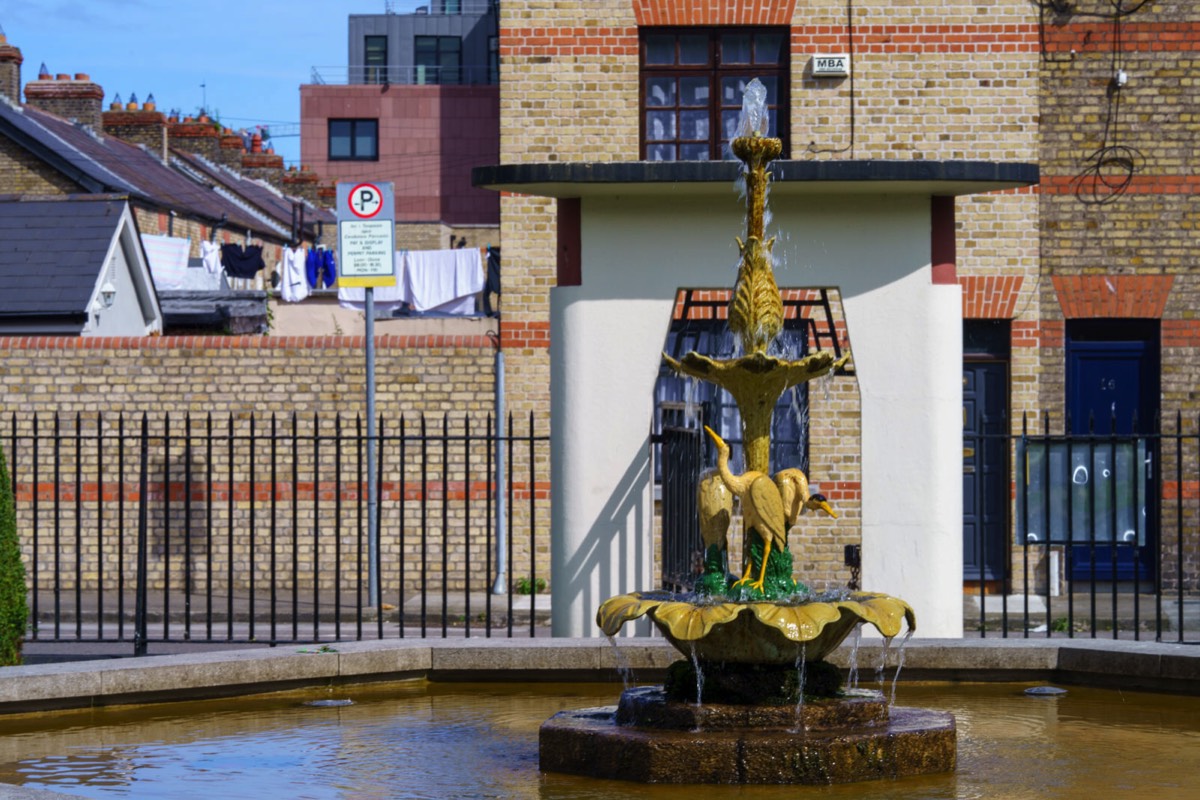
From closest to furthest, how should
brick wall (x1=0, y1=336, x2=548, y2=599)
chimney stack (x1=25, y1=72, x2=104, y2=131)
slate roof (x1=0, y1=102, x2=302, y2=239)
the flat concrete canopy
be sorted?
the flat concrete canopy < brick wall (x1=0, y1=336, x2=548, y2=599) < slate roof (x1=0, y1=102, x2=302, y2=239) < chimney stack (x1=25, y1=72, x2=104, y2=131)

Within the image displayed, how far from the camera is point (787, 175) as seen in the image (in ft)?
35.6

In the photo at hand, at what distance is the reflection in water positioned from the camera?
770 centimetres


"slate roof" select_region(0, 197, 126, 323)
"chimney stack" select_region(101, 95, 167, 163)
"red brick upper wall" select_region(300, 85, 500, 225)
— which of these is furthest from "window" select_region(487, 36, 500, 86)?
"slate roof" select_region(0, 197, 126, 323)

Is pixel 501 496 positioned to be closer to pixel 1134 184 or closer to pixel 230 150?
pixel 1134 184

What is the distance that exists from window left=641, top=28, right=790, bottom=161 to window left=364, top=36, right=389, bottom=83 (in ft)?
138

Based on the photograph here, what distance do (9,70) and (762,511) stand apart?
32381 mm

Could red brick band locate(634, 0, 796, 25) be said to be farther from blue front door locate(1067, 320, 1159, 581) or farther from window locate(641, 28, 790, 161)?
blue front door locate(1067, 320, 1159, 581)

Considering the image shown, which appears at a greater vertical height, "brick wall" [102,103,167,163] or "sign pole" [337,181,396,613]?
"brick wall" [102,103,167,163]

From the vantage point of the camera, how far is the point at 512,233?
776 inches

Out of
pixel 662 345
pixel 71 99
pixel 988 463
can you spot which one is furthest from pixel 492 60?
pixel 662 345

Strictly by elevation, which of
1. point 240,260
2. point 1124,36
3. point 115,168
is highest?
point 115,168

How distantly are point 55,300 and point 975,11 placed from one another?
441 inches

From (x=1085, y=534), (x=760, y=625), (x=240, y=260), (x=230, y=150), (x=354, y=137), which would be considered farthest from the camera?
(x=354, y=137)

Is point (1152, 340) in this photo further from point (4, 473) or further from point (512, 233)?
point (4, 473)
